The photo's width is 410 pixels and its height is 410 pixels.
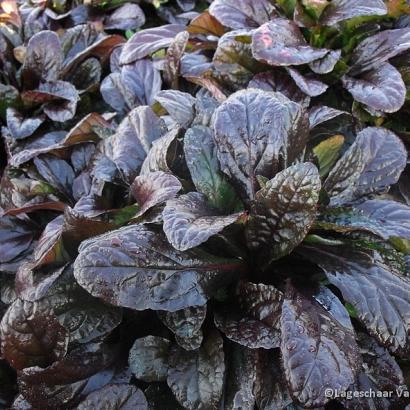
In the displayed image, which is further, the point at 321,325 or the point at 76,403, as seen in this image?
the point at 76,403

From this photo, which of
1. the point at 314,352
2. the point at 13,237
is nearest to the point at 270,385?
the point at 314,352

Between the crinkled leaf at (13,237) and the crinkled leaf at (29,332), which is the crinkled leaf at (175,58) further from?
the crinkled leaf at (29,332)

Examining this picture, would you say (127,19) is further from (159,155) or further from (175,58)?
(159,155)

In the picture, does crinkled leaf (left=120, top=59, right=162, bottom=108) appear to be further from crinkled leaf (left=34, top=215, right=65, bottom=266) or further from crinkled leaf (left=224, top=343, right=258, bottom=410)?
crinkled leaf (left=224, top=343, right=258, bottom=410)

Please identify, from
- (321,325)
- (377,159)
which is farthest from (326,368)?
(377,159)

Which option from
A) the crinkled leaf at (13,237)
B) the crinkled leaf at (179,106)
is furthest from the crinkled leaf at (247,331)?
the crinkled leaf at (13,237)

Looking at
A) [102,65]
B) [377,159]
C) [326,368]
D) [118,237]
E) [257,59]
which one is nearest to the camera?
[326,368]

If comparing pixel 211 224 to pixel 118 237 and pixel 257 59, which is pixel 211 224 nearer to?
pixel 118 237
